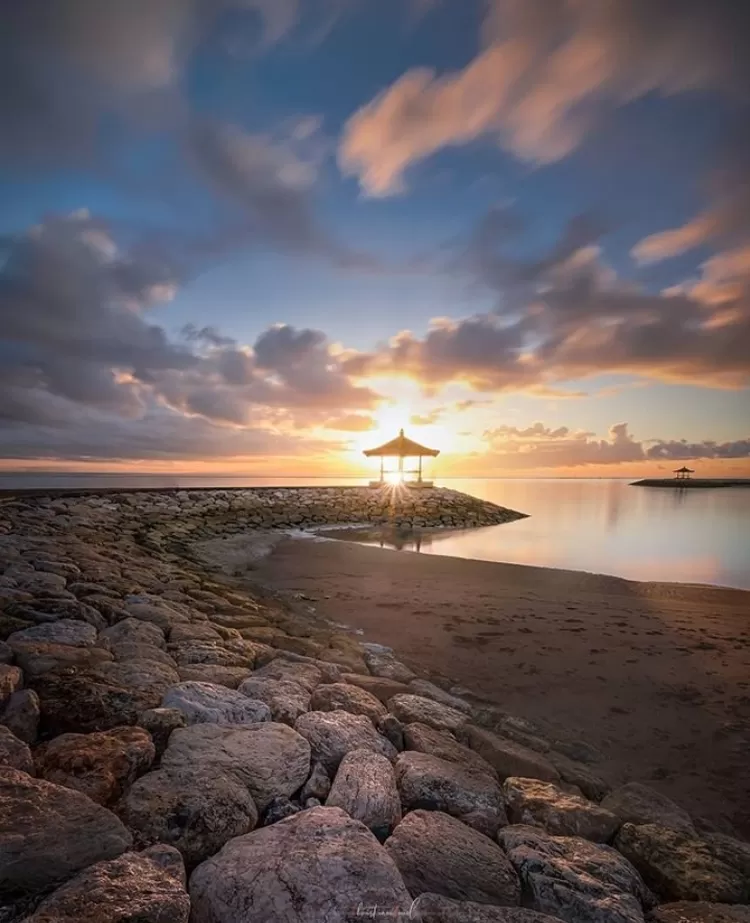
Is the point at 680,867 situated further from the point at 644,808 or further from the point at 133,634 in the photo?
the point at 133,634

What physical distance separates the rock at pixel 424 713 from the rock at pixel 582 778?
2.34 feet

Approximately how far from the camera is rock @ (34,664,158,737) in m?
2.38

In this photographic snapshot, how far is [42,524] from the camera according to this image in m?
10.2

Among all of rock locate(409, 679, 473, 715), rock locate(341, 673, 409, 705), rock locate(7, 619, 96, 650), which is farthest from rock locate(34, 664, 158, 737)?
rock locate(409, 679, 473, 715)

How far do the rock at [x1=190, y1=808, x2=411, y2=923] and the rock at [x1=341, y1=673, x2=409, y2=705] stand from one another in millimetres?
1822

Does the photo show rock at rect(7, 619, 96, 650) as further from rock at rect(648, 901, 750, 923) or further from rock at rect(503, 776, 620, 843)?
rock at rect(648, 901, 750, 923)

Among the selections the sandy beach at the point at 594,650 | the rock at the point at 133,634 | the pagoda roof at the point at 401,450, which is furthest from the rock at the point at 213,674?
the pagoda roof at the point at 401,450

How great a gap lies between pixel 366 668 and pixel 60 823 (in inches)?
123

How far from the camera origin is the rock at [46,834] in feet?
4.96

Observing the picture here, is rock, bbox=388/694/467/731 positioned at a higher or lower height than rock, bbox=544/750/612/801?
higher

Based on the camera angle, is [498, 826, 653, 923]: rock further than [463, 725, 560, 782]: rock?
No

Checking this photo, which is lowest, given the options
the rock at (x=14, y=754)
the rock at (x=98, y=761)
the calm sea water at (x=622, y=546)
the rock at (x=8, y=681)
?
the calm sea water at (x=622, y=546)

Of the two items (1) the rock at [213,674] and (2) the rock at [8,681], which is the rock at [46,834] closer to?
(2) the rock at [8,681]

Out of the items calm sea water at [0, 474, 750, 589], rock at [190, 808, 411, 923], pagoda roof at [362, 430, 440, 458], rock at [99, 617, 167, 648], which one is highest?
pagoda roof at [362, 430, 440, 458]
